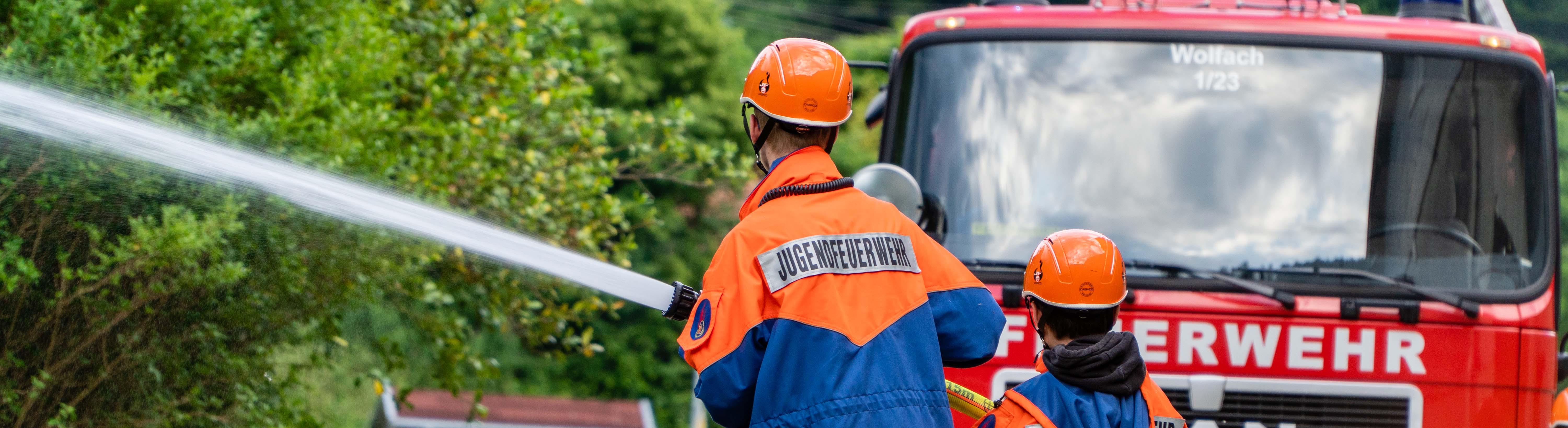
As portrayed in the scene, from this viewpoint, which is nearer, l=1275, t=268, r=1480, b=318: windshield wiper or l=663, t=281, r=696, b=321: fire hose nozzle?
l=663, t=281, r=696, b=321: fire hose nozzle

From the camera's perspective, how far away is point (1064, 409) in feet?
9.77

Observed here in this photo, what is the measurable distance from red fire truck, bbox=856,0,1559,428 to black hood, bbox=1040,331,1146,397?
140 centimetres

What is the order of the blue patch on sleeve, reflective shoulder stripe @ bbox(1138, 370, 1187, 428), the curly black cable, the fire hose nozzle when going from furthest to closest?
reflective shoulder stripe @ bbox(1138, 370, 1187, 428), the fire hose nozzle, the curly black cable, the blue patch on sleeve

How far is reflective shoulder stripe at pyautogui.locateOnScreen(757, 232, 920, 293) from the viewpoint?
95.3 inches

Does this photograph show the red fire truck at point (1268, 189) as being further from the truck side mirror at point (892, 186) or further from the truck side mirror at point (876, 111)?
the truck side mirror at point (876, 111)

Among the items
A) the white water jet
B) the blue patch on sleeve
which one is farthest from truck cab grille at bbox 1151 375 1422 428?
the blue patch on sleeve

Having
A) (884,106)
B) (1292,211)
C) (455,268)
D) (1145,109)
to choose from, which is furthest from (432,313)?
(1292,211)

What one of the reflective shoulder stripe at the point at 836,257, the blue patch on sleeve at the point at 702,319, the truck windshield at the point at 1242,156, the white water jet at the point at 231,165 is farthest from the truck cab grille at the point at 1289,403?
the blue patch on sleeve at the point at 702,319

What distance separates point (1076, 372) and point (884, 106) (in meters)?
2.60

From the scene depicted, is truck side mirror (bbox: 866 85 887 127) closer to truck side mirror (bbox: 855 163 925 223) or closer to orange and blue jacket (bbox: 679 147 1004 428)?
truck side mirror (bbox: 855 163 925 223)

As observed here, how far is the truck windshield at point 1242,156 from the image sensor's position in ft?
15.4

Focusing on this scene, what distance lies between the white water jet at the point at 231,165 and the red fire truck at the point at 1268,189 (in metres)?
1.43

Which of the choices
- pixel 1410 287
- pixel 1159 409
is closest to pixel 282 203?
pixel 1159 409

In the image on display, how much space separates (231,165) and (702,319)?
2.65 meters
